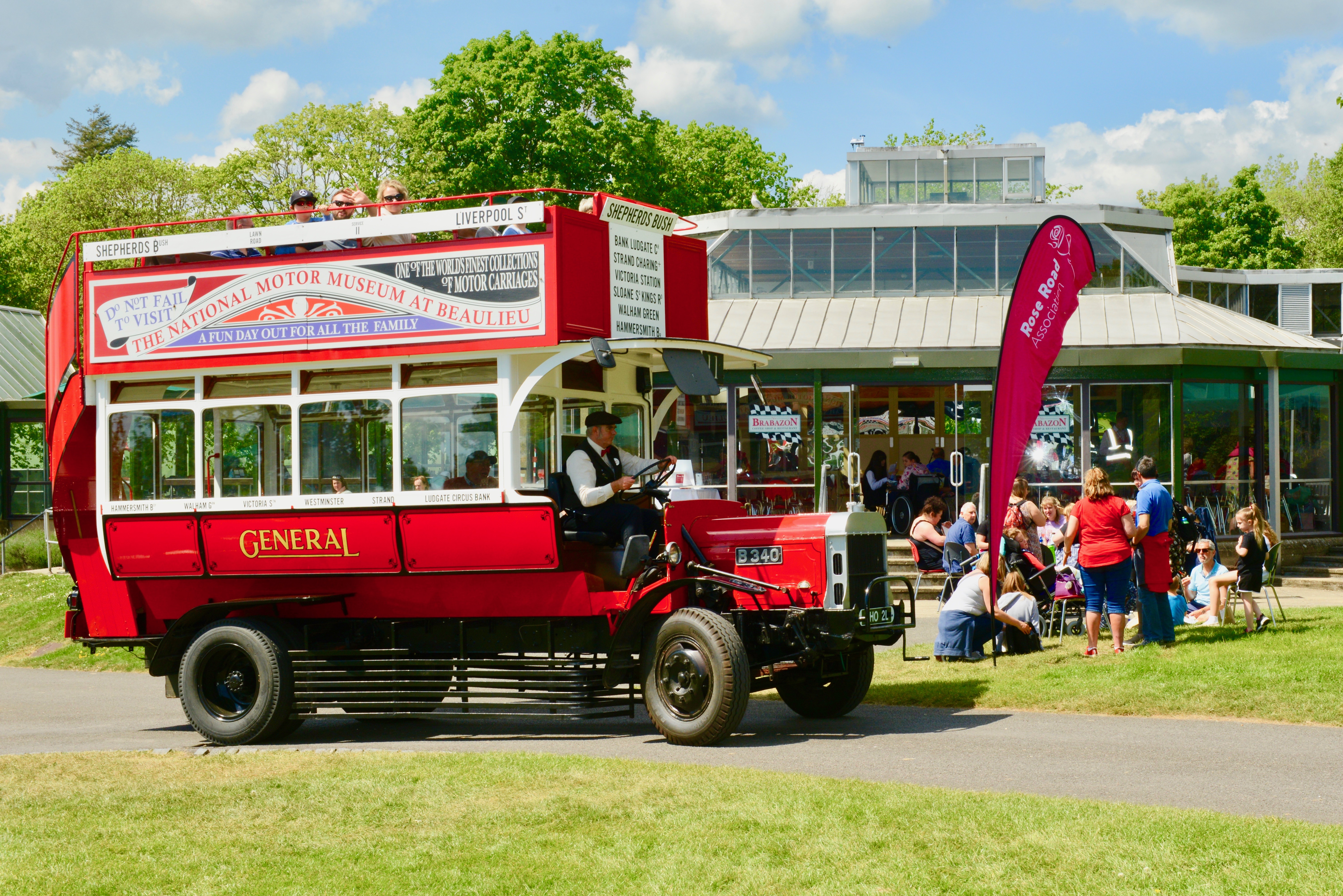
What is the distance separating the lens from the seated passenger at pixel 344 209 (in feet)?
35.3

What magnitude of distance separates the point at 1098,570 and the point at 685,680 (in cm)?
531

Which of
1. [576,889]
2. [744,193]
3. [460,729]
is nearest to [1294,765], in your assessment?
[576,889]

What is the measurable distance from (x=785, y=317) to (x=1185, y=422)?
23.1 ft

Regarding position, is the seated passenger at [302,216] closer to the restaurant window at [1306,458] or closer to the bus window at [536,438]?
the bus window at [536,438]

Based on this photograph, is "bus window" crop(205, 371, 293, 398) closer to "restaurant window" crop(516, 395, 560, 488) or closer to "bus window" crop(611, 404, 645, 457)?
"restaurant window" crop(516, 395, 560, 488)

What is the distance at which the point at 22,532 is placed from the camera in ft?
88.5

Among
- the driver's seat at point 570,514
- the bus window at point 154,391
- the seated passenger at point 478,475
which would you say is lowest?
the driver's seat at point 570,514

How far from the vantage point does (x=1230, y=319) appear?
25797mm

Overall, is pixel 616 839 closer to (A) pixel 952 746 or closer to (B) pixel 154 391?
(A) pixel 952 746

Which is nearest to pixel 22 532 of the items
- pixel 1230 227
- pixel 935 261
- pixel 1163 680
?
pixel 935 261

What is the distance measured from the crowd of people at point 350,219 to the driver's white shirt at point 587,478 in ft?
5.44

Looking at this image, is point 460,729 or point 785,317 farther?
point 785,317

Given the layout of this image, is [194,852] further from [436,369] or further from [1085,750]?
[1085,750]

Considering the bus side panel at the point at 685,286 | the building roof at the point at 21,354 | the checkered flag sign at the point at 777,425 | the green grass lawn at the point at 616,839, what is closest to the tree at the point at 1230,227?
the checkered flag sign at the point at 777,425
